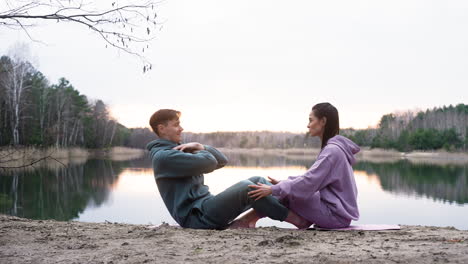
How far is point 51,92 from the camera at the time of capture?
109ft

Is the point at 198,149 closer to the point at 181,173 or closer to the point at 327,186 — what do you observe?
the point at 181,173

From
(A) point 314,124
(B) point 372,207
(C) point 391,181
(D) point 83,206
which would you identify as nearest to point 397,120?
(C) point 391,181

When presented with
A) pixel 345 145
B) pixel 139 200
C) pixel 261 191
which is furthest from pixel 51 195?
pixel 345 145

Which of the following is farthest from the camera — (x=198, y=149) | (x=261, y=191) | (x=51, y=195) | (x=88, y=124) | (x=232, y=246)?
(x=88, y=124)

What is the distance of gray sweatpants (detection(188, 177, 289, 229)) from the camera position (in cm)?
351

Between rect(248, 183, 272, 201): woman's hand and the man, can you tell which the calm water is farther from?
rect(248, 183, 272, 201): woman's hand

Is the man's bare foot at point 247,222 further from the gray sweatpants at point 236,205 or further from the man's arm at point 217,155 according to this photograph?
the man's arm at point 217,155

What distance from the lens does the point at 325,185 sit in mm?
3594

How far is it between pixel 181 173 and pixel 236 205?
507 millimetres

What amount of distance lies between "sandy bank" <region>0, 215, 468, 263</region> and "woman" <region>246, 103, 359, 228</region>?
16 centimetres

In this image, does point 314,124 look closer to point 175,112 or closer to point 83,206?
point 175,112

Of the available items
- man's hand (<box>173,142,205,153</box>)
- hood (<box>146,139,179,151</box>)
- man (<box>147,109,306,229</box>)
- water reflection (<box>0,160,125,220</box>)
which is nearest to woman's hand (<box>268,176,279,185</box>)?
man (<box>147,109,306,229</box>)

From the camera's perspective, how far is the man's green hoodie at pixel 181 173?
11.5 ft

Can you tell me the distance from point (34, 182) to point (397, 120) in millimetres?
56414
